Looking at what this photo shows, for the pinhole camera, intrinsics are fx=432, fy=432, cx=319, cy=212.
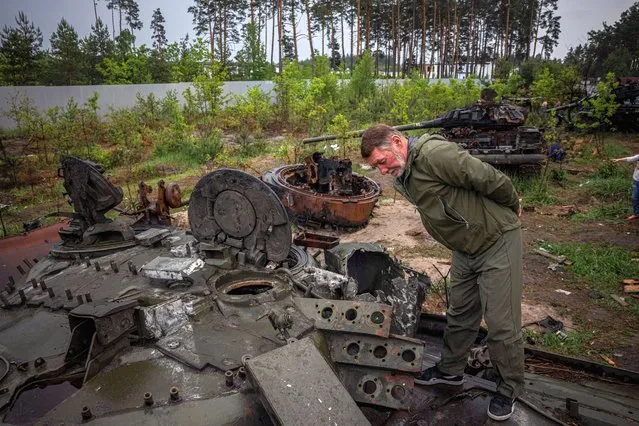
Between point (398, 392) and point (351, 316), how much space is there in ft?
1.77

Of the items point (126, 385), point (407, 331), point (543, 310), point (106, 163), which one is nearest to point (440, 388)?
point (407, 331)

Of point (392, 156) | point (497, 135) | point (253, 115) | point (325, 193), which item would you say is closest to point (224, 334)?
point (392, 156)

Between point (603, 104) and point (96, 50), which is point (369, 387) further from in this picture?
point (96, 50)

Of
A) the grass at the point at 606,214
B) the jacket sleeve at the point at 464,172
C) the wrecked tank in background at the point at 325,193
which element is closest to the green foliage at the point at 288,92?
the wrecked tank in background at the point at 325,193

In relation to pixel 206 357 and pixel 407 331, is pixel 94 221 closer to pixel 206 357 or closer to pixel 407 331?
pixel 206 357

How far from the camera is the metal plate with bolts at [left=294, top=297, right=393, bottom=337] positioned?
8.91 feet

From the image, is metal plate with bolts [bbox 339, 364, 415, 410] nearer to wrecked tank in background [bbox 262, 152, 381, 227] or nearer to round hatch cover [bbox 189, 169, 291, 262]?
round hatch cover [bbox 189, 169, 291, 262]

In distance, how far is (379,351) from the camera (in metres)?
2.75

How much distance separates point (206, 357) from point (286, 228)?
1.42m

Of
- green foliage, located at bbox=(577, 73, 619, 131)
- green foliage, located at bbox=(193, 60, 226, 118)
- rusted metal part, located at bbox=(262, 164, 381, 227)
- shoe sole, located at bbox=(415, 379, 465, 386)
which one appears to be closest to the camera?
shoe sole, located at bbox=(415, 379, 465, 386)

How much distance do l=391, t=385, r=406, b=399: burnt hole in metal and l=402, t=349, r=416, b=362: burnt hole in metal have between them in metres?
0.18

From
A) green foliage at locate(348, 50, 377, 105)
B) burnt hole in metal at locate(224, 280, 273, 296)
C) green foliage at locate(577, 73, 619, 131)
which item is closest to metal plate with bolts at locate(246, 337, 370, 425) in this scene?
burnt hole in metal at locate(224, 280, 273, 296)

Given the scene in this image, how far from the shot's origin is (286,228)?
12.4ft

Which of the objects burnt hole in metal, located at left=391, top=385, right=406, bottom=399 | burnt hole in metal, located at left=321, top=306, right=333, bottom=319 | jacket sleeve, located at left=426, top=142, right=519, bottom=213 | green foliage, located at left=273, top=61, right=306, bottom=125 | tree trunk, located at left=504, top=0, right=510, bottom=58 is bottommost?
burnt hole in metal, located at left=391, top=385, right=406, bottom=399
